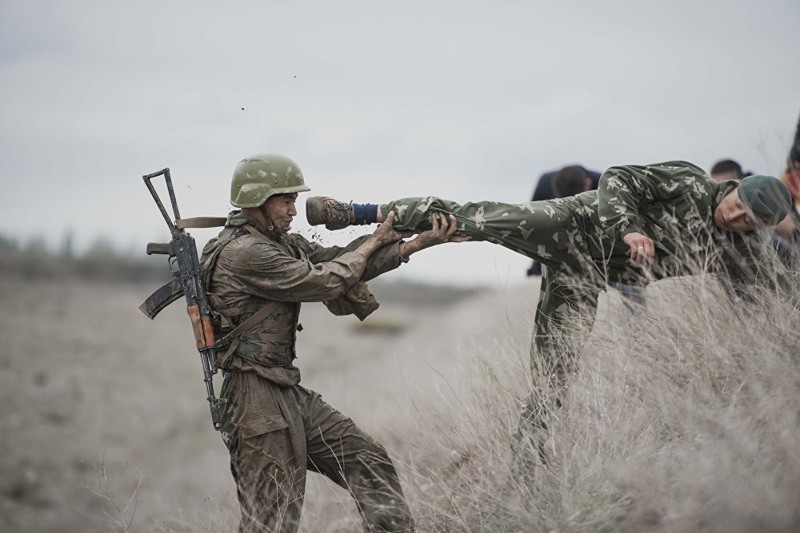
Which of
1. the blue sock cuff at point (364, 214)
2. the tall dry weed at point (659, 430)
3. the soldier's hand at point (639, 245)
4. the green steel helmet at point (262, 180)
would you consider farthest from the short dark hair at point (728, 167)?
the green steel helmet at point (262, 180)

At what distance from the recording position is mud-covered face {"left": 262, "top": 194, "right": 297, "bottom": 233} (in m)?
4.62

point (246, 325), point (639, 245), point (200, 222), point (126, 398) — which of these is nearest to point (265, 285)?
point (246, 325)

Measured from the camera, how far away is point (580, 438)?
405cm

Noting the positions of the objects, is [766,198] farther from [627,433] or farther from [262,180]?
[262,180]

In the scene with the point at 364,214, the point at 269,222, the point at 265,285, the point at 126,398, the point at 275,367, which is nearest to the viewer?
the point at 265,285

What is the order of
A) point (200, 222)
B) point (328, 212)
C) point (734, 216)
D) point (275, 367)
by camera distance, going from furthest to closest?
point (328, 212), point (200, 222), point (734, 216), point (275, 367)

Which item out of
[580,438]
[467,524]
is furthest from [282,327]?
[580,438]

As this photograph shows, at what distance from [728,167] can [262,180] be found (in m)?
4.43

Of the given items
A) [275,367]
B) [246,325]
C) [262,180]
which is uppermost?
[262,180]

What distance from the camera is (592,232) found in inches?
201

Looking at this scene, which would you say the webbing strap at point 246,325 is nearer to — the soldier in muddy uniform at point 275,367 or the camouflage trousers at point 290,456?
the soldier in muddy uniform at point 275,367

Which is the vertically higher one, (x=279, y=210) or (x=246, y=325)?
(x=279, y=210)

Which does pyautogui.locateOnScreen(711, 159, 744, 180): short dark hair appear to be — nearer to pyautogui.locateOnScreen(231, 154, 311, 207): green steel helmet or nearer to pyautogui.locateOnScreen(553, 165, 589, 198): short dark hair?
pyautogui.locateOnScreen(553, 165, 589, 198): short dark hair

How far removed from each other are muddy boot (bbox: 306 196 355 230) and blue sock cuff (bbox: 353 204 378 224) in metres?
0.04
